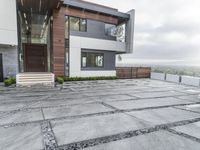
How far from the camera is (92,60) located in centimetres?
1340

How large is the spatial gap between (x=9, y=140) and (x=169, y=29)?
16.3m

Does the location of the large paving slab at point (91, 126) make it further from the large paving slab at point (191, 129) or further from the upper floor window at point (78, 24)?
the upper floor window at point (78, 24)

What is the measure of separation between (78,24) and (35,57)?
6161 millimetres

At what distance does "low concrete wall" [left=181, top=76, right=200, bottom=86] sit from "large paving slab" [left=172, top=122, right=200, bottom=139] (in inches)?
372

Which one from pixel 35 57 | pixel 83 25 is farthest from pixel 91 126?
pixel 35 57

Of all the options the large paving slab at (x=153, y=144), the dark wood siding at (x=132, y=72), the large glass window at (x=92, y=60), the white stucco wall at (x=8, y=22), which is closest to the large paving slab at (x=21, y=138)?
the large paving slab at (x=153, y=144)

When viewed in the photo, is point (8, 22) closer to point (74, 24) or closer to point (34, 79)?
point (34, 79)

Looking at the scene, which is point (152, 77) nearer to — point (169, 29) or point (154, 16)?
point (169, 29)

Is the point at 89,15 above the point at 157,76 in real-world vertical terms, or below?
above

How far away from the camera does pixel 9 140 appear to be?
114 inches

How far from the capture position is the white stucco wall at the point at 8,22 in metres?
8.96

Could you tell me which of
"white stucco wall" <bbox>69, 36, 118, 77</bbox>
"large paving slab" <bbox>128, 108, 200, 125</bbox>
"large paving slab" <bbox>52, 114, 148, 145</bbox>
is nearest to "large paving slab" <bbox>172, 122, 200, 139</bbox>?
"large paving slab" <bbox>128, 108, 200, 125</bbox>

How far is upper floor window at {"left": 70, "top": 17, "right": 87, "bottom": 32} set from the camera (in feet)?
40.3

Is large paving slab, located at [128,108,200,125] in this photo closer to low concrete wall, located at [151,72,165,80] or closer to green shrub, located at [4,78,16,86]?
green shrub, located at [4,78,16,86]
